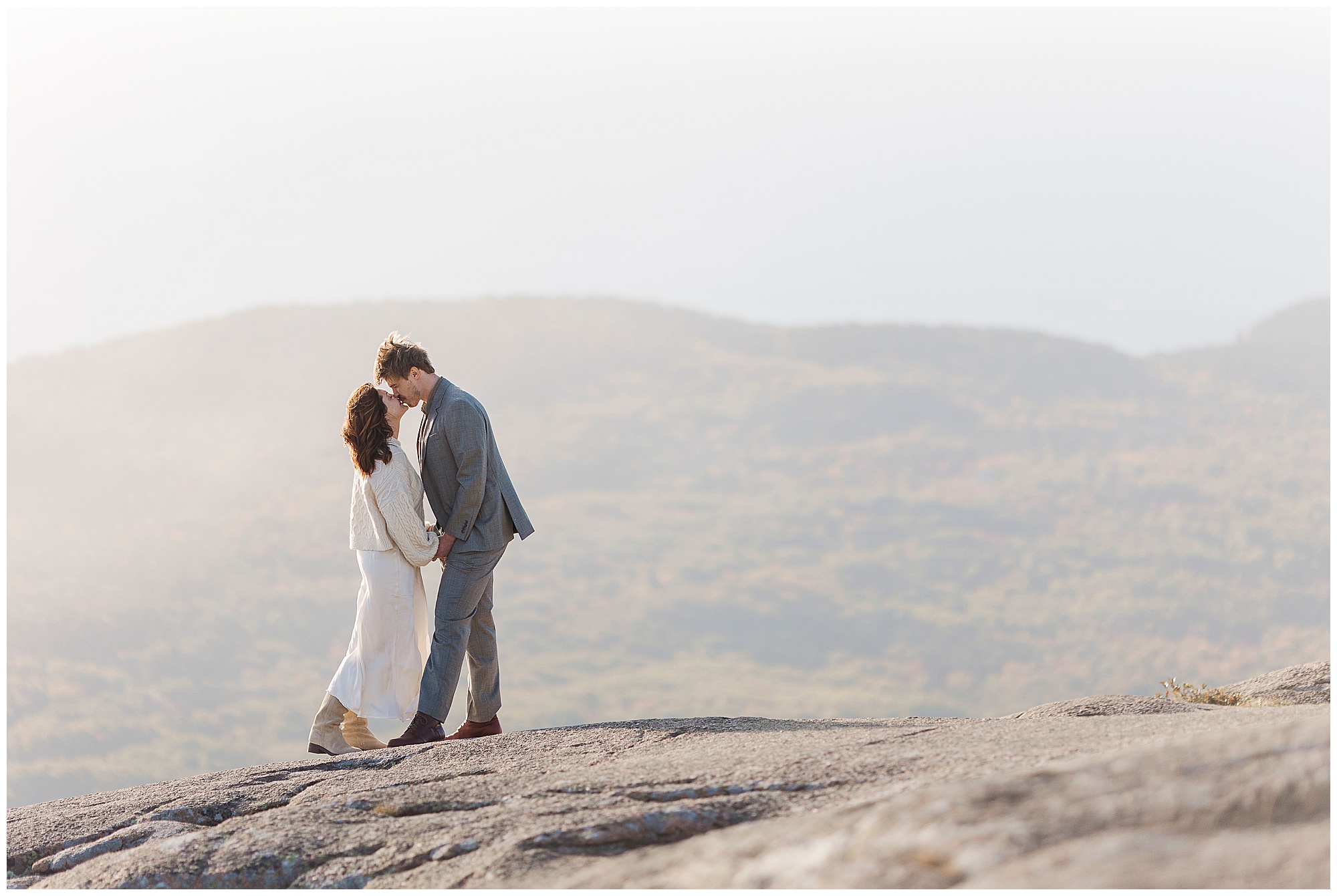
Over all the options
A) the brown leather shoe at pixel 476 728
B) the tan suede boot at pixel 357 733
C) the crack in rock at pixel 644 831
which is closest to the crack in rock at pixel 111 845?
the crack in rock at pixel 644 831

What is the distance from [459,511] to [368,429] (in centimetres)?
71

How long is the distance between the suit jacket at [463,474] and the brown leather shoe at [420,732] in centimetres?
97

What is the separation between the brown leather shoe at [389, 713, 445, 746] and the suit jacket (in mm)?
975

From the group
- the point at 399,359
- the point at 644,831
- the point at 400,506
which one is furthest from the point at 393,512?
the point at 644,831

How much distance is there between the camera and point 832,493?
56.2 metres

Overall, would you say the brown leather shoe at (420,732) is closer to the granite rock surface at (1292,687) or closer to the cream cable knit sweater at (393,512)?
the cream cable knit sweater at (393,512)

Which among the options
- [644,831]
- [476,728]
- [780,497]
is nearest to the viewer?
[644,831]

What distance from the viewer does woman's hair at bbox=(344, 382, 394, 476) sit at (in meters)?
6.24

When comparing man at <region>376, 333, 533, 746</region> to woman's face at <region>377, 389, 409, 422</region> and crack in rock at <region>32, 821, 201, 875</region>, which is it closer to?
woman's face at <region>377, 389, 409, 422</region>

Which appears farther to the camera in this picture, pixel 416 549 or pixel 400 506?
pixel 416 549

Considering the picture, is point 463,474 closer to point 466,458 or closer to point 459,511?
point 466,458

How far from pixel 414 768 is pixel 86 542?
167ft

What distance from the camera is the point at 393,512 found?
6301 millimetres

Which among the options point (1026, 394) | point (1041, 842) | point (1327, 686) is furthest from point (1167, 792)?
point (1026, 394)
